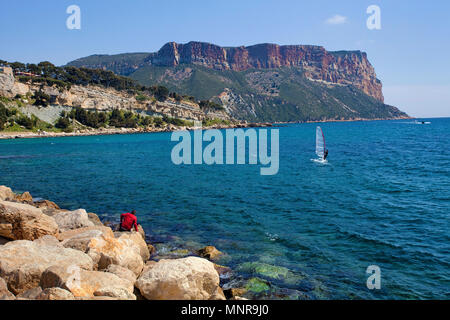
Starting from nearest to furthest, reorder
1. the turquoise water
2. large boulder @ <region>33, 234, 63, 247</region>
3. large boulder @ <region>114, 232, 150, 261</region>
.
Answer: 1. large boulder @ <region>33, 234, 63, 247</region>
2. the turquoise water
3. large boulder @ <region>114, 232, 150, 261</region>

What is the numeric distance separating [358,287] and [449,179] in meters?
29.7

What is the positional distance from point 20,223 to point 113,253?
4814mm

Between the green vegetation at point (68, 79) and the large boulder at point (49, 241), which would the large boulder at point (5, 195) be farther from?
the green vegetation at point (68, 79)

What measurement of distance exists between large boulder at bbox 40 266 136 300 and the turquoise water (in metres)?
5.78

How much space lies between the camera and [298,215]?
22.5m

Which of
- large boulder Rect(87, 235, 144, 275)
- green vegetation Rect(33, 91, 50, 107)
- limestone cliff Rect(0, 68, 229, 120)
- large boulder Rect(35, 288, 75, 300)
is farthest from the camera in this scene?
green vegetation Rect(33, 91, 50, 107)

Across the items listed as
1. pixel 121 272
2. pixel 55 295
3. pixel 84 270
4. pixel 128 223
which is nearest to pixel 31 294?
pixel 55 295

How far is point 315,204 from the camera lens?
25500 millimetres

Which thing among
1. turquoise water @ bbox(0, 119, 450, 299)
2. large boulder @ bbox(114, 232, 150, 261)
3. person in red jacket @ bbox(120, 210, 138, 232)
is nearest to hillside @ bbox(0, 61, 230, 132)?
turquoise water @ bbox(0, 119, 450, 299)

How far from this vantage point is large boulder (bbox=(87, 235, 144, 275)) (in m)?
11.4

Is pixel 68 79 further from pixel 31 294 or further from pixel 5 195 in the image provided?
pixel 31 294

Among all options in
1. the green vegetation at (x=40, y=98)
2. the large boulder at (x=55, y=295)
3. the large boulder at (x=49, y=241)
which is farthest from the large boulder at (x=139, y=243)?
the green vegetation at (x=40, y=98)

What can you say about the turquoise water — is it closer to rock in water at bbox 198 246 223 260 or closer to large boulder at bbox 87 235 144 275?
rock in water at bbox 198 246 223 260

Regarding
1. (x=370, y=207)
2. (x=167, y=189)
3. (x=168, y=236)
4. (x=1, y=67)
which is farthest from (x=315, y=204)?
(x=1, y=67)
